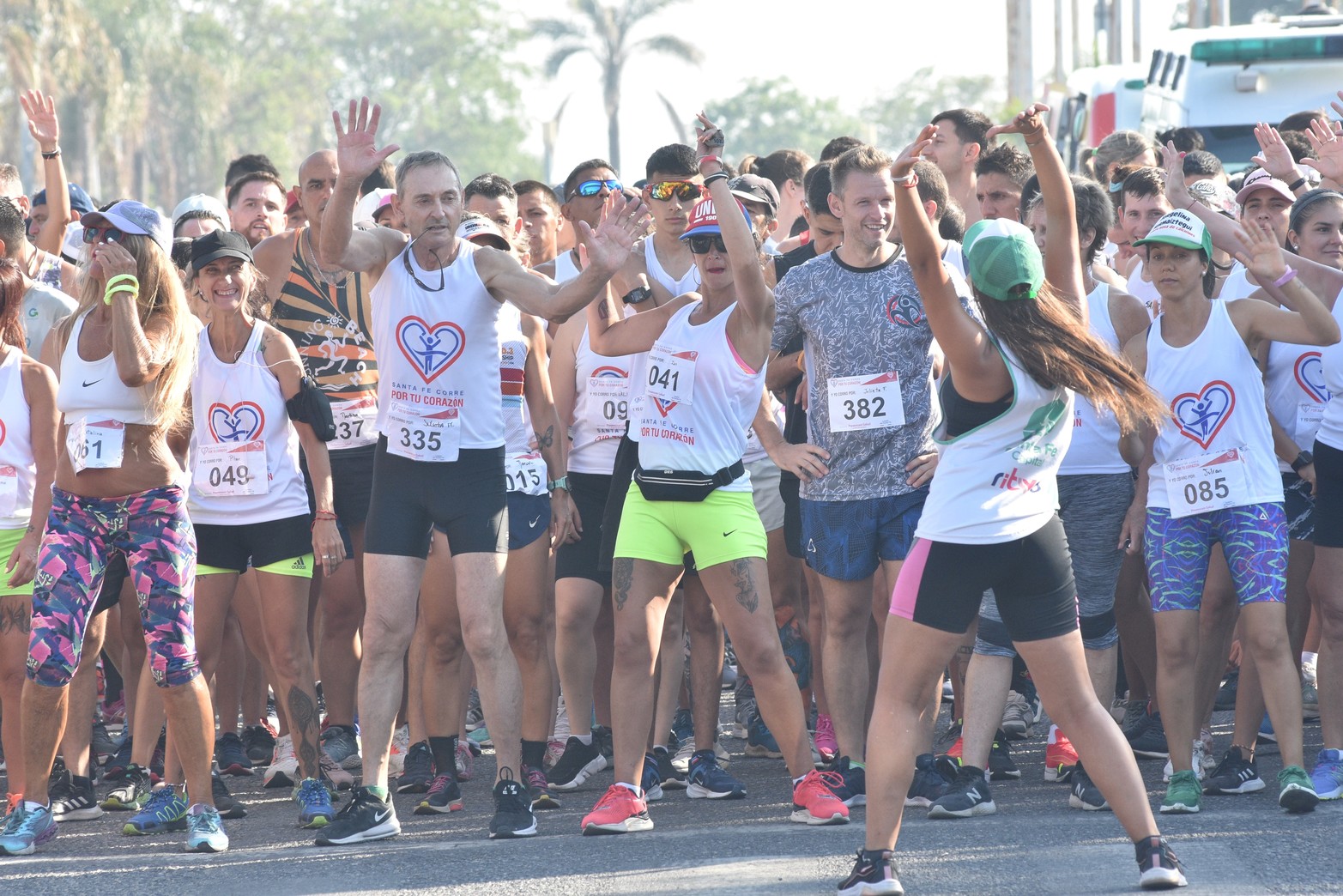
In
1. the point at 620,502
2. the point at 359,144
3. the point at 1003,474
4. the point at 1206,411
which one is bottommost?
the point at 620,502

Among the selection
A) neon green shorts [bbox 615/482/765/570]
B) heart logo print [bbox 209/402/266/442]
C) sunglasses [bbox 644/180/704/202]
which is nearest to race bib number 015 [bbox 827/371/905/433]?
neon green shorts [bbox 615/482/765/570]

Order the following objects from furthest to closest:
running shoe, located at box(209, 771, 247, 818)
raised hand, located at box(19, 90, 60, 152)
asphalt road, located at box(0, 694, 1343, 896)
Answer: raised hand, located at box(19, 90, 60, 152), running shoe, located at box(209, 771, 247, 818), asphalt road, located at box(0, 694, 1343, 896)

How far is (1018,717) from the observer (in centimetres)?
802

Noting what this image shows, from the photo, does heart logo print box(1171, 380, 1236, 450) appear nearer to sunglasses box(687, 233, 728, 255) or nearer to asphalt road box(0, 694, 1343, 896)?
asphalt road box(0, 694, 1343, 896)

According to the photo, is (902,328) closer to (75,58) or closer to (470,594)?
(470,594)

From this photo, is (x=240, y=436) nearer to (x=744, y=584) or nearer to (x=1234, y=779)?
(x=744, y=584)

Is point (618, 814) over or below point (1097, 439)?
below

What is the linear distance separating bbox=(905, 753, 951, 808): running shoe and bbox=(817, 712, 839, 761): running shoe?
71 cm

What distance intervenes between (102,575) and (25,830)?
957 mm

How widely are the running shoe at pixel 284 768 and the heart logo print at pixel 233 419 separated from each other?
1357mm

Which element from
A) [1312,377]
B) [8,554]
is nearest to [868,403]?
[1312,377]

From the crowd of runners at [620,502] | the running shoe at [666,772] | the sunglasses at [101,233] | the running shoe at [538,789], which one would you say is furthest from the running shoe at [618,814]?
the sunglasses at [101,233]

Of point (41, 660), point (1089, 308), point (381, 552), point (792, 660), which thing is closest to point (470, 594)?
point (381, 552)

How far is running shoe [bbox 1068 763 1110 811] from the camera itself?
6426 mm
